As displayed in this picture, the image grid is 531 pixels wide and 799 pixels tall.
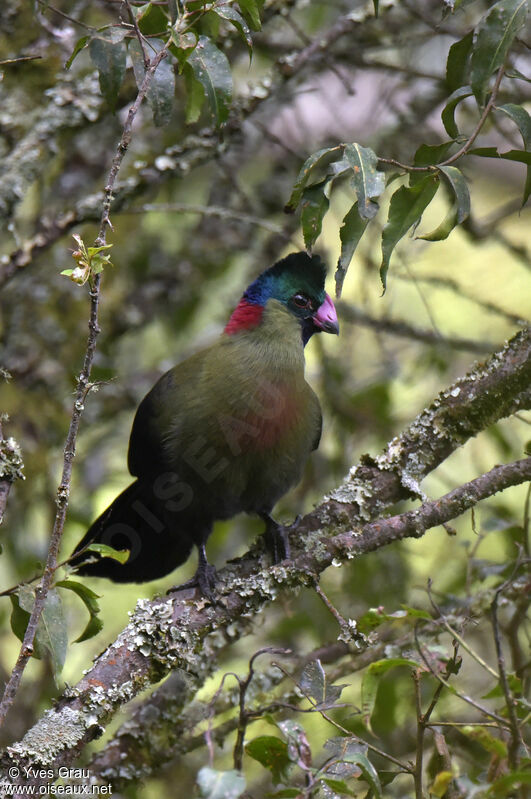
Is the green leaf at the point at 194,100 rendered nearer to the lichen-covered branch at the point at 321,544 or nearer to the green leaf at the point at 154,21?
the green leaf at the point at 154,21

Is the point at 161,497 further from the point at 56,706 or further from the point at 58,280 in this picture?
the point at 58,280

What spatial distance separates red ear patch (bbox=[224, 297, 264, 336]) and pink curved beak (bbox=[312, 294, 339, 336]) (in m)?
0.20

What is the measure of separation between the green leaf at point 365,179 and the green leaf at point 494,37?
0.81ft

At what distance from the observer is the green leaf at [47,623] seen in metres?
1.90

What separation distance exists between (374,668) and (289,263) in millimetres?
1608

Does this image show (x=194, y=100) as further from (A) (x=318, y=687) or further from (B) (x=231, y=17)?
(A) (x=318, y=687)

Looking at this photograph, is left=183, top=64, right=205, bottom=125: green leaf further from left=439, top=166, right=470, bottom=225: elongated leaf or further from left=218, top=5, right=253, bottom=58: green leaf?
left=439, top=166, right=470, bottom=225: elongated leaf

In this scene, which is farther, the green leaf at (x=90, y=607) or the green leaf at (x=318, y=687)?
the green leaf at (x=90, y=607)

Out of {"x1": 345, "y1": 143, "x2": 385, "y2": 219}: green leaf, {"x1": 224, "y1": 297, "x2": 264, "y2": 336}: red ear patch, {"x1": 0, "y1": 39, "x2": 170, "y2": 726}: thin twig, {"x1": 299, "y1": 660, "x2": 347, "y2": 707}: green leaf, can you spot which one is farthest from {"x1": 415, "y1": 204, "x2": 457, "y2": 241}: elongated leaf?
{"x1": 224, "y1": 297, "x2": 264, "y2": 336}: red ear patch

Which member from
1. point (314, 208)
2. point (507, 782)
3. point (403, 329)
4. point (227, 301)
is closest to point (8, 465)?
point (314, 208)

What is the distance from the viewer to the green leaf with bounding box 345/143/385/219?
1.77 metres

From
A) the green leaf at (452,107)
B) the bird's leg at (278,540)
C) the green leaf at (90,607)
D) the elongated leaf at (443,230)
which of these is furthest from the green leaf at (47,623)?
the green leaf at (452,107)

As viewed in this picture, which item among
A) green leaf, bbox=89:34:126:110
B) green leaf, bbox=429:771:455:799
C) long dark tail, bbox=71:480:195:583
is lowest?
green leaf, bbox=429:771:455:799

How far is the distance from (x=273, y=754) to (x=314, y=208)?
3.65ft
